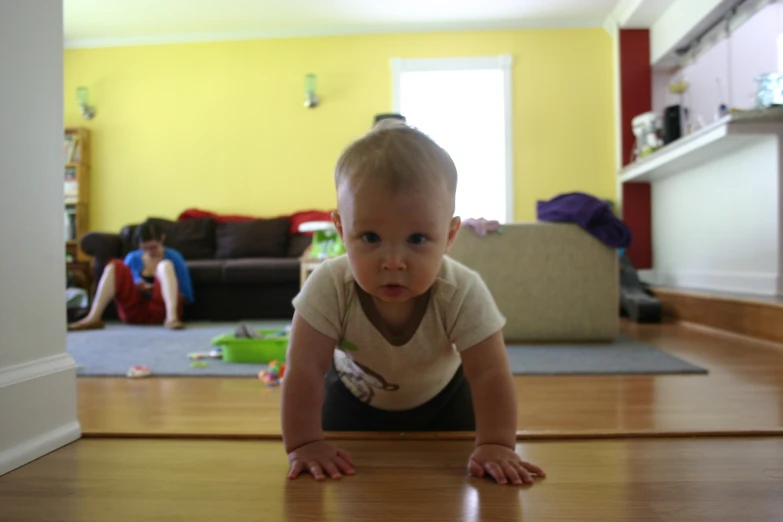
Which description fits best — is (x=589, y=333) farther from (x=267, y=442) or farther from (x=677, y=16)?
(x=677, y=16)

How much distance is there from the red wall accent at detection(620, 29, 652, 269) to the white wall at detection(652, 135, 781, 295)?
13 cm

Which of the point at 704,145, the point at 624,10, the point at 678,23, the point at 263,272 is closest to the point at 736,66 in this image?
the point at 678,23

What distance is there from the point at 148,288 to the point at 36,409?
10.3ft

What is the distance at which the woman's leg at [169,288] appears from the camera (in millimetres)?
3635

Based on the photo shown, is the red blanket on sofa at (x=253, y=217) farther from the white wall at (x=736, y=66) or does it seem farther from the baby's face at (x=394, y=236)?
the baby's face at (x=394, y=236)

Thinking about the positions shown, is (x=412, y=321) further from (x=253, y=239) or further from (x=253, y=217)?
(x=253, y=217)

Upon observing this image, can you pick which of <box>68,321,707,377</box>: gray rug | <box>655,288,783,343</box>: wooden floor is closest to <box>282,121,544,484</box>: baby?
<box>68,321,707,377</box>: gray rug

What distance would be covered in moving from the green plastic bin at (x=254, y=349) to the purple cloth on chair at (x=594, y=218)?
1.46 meters

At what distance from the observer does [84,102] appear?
17.1 ft

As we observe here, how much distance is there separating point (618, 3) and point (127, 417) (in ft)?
16.1

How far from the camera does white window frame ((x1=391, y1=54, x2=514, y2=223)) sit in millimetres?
4988

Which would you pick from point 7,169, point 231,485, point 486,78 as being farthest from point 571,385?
point 486,78

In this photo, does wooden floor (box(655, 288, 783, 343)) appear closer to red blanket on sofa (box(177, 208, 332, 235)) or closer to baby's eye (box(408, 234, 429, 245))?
baby's eye (box(408, 234, 429, 245))

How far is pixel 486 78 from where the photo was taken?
5.04 metres
